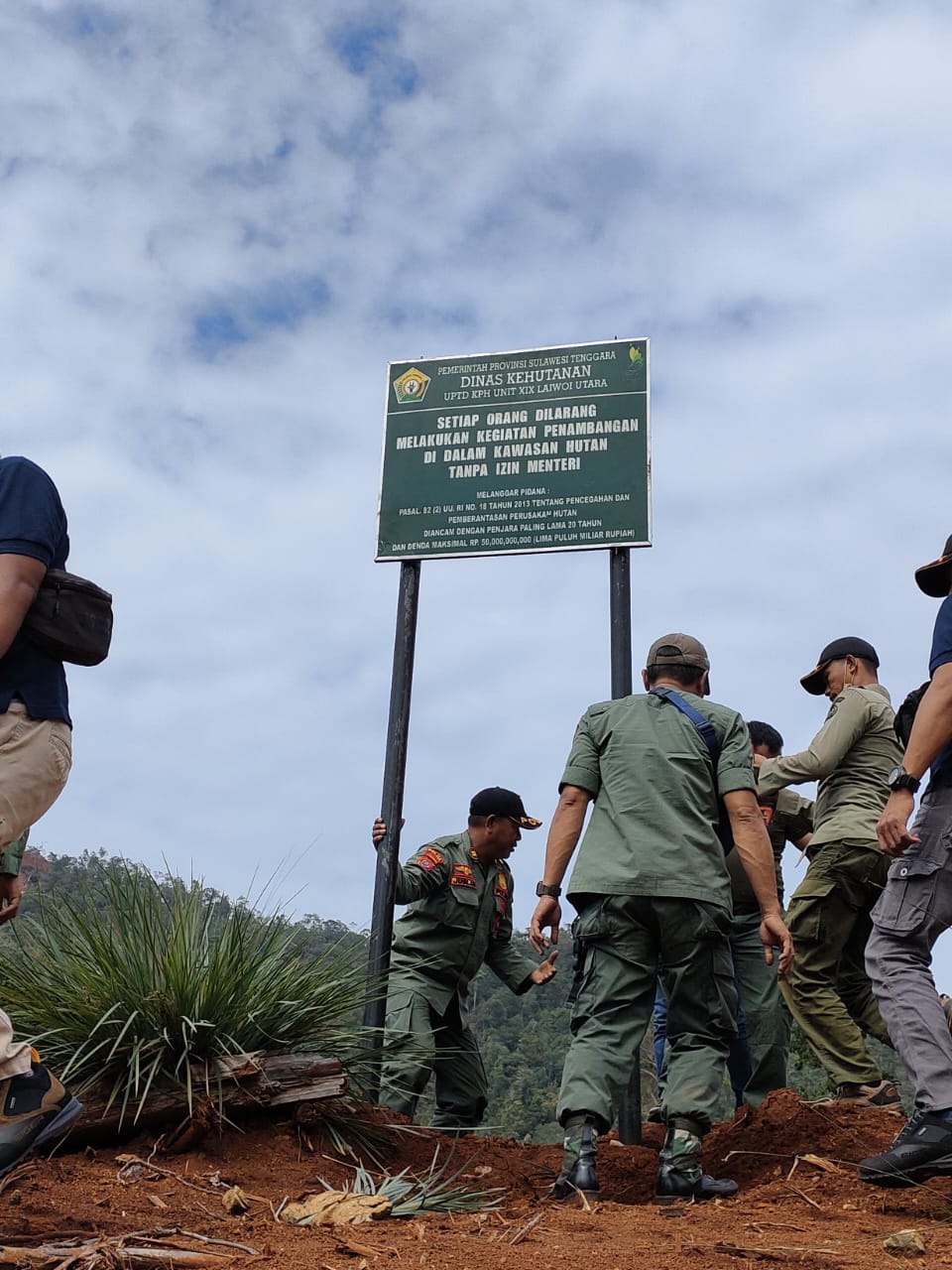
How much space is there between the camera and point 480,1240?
3.03m

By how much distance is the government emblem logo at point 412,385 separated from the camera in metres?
7.55

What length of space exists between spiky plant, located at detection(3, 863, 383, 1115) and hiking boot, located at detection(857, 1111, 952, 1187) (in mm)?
2129

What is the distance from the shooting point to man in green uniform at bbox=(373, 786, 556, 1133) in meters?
6.00

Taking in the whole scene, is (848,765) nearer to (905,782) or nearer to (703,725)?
(703,725)

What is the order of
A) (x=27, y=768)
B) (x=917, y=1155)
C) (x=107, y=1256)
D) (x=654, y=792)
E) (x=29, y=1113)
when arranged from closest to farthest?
(x=107, y=1256), (x=29, y=1113), (x=27, y=768), (x=917, y=1155), (x=654, y=792)

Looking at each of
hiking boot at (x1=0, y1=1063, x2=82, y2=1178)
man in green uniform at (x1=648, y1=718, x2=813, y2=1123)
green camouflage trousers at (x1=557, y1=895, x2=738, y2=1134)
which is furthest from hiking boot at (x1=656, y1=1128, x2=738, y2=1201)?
hiking boot at (x1=0, y1=1063, x2=82, y2=1178)

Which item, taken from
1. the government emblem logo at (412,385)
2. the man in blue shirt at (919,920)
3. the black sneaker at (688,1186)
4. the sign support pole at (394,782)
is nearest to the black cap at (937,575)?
the man in blue shirt at (919,920)

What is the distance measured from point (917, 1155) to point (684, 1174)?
32.4 inches

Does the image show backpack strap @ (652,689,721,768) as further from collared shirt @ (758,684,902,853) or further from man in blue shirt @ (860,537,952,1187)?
collared shirt @ (758,684,902,853)

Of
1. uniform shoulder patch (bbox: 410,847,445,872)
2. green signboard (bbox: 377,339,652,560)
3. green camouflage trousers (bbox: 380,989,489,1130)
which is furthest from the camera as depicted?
green signboard (bbox: 377,339,652,560)

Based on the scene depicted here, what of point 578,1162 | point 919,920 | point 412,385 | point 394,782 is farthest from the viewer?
point 412,385

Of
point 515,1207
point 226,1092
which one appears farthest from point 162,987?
point 515,1207

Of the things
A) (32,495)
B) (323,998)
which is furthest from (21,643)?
(323,998)

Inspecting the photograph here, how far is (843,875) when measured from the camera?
565 centimetres
